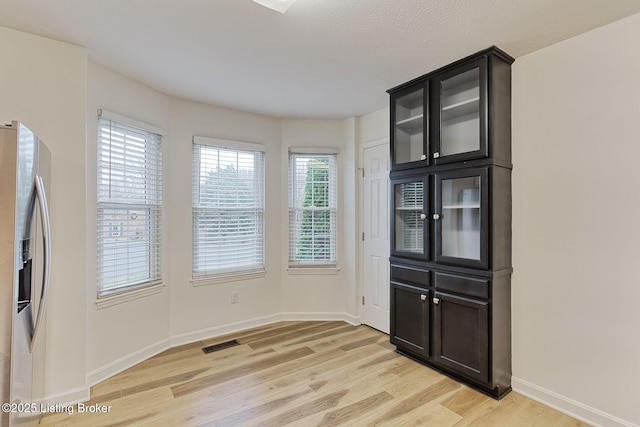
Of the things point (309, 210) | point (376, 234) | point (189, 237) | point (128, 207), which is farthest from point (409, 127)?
point (128, 207)

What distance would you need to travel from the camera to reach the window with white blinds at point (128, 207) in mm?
2643

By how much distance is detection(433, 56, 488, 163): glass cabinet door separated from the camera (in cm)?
233

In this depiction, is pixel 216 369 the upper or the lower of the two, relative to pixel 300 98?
lower

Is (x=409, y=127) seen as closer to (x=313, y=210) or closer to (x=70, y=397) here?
(x=313, y=210)

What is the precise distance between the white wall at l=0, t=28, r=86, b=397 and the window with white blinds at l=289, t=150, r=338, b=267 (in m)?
2.21

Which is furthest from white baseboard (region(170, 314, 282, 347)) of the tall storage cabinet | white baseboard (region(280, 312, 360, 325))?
the tall storage cabinet

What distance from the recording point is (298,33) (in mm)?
2100

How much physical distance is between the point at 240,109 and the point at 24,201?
8.17 feet

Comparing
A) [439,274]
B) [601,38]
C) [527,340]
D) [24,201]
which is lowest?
[527,340]

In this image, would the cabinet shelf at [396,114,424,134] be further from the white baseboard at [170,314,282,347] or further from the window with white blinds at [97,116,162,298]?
the white baseboard at [170,314,282,347]

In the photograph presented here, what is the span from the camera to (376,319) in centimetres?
371

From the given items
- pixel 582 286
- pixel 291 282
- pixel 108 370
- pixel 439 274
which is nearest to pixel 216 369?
pixel 108 370

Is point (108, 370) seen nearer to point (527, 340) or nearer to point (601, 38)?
point (527, 340)

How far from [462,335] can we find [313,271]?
198 centimetres
